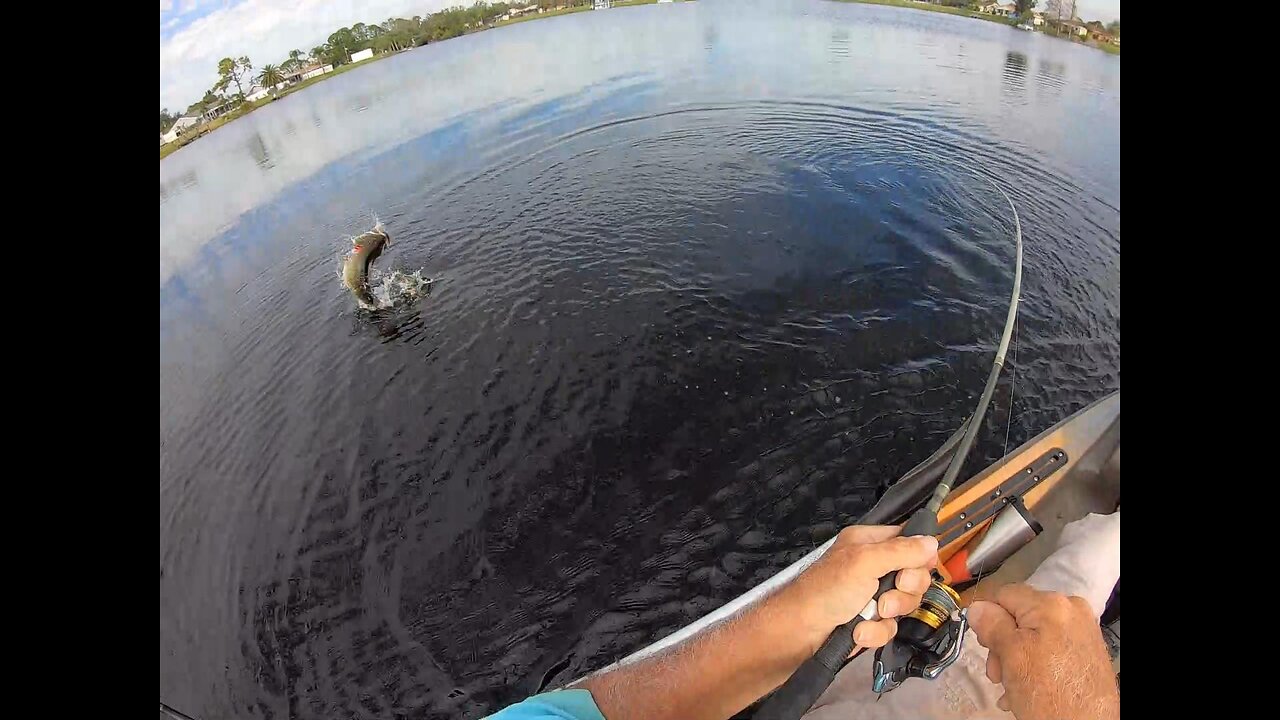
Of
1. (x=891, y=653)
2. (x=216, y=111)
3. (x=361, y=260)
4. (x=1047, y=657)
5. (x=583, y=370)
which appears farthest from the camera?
(x=216, y=111)

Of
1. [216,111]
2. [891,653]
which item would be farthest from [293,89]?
[891,653]

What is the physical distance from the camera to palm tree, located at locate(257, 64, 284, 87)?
1264 inches

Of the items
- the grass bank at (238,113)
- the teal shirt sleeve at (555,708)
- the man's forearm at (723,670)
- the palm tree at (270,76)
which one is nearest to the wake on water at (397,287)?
the man's forearm at (723,670)

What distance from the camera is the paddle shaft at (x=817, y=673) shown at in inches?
73.9

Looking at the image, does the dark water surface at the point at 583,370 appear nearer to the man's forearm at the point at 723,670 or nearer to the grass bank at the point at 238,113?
the man's forearm at the point at 723,670

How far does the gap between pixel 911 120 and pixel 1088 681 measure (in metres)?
18.1

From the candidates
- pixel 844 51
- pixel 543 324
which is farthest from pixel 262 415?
pixel 844 51

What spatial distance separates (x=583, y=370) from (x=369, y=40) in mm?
49821

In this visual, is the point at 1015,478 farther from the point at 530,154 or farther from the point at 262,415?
the point at 530,154

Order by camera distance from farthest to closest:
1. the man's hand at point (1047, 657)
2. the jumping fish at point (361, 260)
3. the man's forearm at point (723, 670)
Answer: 1. the jumping fish at point (361, 260)
2. the man's forearm at point (723, 670)
3. the man's hand at point (1047, 657)

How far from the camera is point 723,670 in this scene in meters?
2.42

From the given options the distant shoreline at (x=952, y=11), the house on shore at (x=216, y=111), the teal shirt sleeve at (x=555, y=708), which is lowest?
the teal shirt sleeve at (x=555, y=708)

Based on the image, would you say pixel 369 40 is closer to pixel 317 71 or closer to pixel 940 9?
pixel 317 71

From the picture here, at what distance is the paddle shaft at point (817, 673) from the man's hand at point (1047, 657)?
0.40 metres
